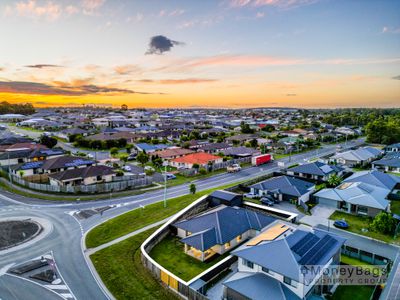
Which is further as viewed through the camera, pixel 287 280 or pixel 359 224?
pixel 359 224

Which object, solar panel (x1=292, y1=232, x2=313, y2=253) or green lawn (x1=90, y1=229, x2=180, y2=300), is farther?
solar panel (x1=292, y1=232, x2=313, y2=253)

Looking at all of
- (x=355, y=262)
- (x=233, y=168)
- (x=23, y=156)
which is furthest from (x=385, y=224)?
(x=23, y=156)

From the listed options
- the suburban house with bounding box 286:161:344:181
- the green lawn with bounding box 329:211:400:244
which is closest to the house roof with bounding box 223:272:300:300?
the green lawn with bounding box 329:211:400:244

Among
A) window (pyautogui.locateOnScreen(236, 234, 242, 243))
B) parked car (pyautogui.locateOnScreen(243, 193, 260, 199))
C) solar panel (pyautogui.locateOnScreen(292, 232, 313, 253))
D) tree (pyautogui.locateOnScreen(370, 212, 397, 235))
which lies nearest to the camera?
solar panel (pyautogui.locateOnScreen(292, 232, 313, 253))

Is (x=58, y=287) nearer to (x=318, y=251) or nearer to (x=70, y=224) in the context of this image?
(x=70, y=224)

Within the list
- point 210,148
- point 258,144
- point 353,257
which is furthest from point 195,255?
point 258,144

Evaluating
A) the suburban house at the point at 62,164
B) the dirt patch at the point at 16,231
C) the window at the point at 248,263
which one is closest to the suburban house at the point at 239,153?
the suburban house at the point at 62,164

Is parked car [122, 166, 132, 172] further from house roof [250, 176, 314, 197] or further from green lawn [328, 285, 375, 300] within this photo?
green lawn [328, 285, 375, 300]
